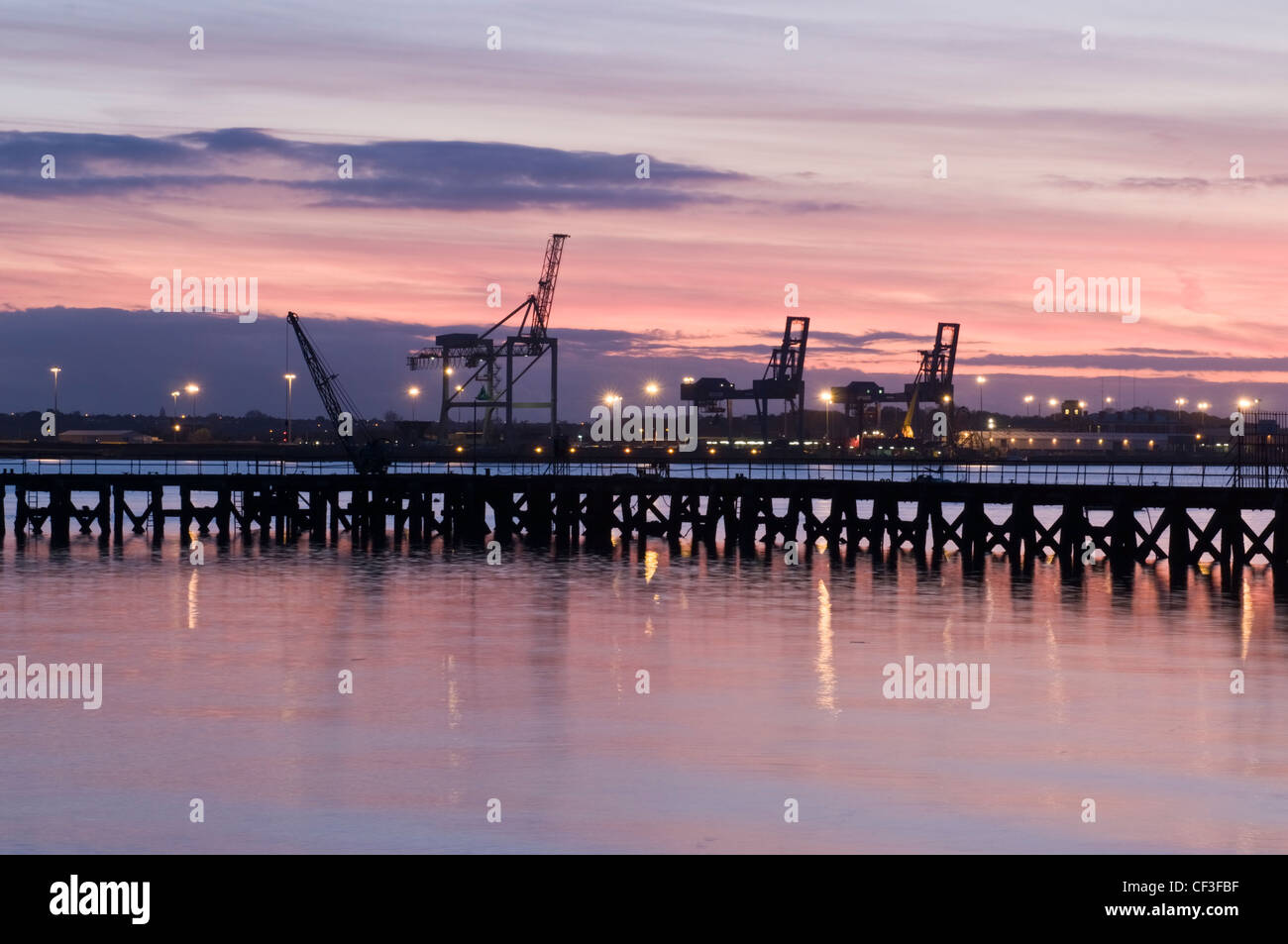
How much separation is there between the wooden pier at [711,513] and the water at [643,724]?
313 inches

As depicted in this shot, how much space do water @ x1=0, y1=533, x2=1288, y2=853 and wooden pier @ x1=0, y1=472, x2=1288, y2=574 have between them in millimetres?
7950

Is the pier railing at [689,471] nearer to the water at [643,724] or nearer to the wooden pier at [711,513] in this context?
the wooden pier at [711,513]

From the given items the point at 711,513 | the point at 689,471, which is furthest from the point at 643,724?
the point at 689,471

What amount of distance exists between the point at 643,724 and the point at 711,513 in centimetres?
3989

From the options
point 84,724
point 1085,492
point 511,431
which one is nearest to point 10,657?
point 84,724

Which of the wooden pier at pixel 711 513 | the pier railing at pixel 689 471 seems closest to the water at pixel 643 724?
the wooden pier at pixel 711 513

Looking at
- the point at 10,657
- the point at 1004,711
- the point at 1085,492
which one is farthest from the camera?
the point at 1085,492

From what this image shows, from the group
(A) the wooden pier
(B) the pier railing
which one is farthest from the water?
(B) the pier railing

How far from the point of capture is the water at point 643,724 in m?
17.0

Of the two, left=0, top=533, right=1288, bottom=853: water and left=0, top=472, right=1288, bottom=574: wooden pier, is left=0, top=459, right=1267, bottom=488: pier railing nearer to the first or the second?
left=0, top=472, right=1288, bottom=574: wooden pier

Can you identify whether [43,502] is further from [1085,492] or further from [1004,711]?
[1004,711]

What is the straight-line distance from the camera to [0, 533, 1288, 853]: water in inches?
671
